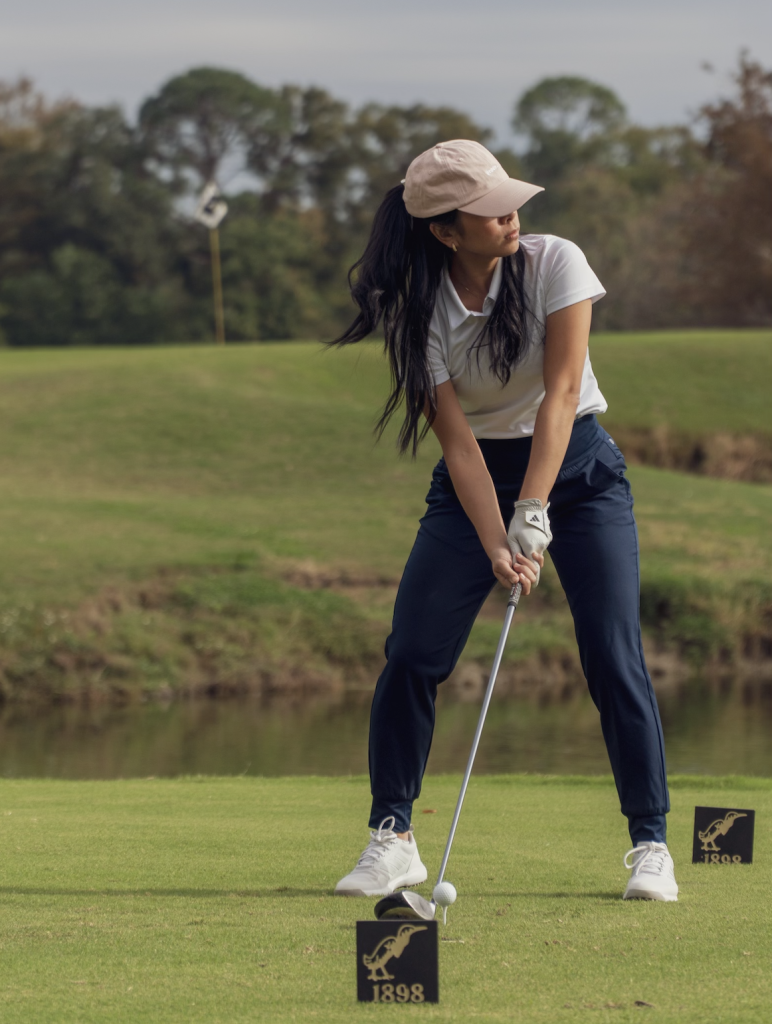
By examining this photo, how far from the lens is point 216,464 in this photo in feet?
81.9

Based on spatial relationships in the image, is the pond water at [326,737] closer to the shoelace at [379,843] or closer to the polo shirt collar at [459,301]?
the shoelace at [379,843]

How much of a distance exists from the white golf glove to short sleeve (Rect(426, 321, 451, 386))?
1.57 ft

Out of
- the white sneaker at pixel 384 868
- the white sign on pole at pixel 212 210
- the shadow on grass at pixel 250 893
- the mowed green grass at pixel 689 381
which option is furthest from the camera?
the white sign on pole at pixel 212 210

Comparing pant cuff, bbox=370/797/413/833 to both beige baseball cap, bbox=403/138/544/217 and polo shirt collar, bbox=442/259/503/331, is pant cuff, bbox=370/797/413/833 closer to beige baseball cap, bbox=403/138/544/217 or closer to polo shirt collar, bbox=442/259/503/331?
polo shirt collar, bbox=442/259/503/331

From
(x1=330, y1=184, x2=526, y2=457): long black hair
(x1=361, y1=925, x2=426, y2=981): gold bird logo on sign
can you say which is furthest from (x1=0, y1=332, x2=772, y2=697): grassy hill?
(x1=361, y1=925, x2=426, y2=981): gold bird logo on sign

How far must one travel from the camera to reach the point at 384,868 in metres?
4.13

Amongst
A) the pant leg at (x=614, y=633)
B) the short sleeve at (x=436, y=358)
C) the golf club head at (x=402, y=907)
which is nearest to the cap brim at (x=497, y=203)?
the short sleeve at (x=436, y=358)

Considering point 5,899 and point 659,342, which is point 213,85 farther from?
point 5,899

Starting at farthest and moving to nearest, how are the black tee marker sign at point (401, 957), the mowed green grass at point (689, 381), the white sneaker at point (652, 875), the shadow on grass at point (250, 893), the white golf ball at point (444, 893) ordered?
the mowed green grass at point (689, 381), the shadow on grass at point (250, 893), the white sneaker at point (652, 875), the white golf ball at point (444, 893), the black tee marker sign at point (401, 957)

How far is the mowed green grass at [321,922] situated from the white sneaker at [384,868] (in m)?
0.10

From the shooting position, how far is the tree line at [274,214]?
151ft

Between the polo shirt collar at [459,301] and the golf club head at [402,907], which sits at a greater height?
the polo shirt collar at [459,301]

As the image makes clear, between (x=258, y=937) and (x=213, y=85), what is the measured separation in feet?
192

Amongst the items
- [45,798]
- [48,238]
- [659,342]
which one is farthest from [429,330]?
[48,238]
